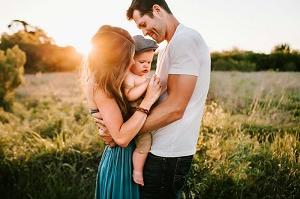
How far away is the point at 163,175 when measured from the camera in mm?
2322

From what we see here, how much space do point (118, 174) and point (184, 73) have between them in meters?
0.77

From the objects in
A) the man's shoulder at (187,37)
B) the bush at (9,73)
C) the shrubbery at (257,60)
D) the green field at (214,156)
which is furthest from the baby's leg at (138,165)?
the bush at (9,73)

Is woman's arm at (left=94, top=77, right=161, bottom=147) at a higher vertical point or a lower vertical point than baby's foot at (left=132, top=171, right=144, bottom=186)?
higher

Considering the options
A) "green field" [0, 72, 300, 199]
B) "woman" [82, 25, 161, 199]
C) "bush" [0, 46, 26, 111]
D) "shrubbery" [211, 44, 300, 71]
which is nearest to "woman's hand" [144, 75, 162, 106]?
"woman" [82, 25, 161, 199]

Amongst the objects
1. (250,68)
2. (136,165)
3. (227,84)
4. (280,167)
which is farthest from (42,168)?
(250,68)

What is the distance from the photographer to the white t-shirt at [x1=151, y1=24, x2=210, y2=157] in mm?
2156

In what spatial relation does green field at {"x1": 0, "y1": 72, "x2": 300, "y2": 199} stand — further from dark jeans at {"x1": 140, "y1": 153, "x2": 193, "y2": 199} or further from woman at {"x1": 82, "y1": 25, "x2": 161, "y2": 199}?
woman at {"x1": 82, "y1": 25, "x2": 161, "y2": 199}

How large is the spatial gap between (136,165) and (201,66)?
2.25 ft

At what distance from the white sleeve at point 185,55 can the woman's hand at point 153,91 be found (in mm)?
134

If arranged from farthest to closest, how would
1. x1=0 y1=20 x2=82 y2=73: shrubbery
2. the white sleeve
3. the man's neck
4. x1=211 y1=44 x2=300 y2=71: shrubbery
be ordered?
x1=0 y1=20 x2=82 y2=73: shrubbery < x1=211 y1=44 x2=300 y2=71: shrubbery < the man's neck < the white sleeve

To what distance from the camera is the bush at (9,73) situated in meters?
12.4

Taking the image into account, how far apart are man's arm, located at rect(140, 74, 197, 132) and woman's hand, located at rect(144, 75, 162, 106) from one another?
0.20ft

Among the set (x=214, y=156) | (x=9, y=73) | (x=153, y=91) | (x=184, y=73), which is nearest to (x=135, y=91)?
(x=153, y=91)

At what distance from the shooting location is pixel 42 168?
537cm
